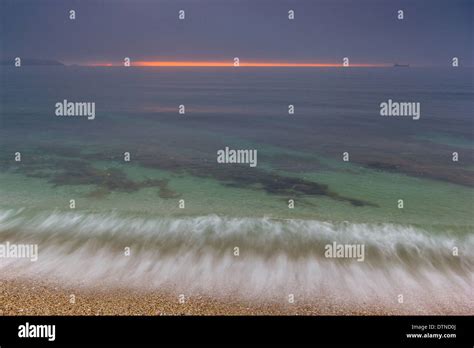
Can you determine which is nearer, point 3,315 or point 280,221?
point 3,315

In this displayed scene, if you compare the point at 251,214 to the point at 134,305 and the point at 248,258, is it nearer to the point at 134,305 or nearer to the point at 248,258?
the point at 248,258

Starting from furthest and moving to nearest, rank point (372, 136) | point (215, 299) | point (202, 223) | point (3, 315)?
point (372, 136) < point (202, 223) < point (215, 299) < point (3, 315)

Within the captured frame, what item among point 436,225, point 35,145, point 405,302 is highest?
point 35,145

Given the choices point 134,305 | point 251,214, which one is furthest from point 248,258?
point 134,305

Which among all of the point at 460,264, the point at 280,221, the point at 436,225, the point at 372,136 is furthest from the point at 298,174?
the point at 372,136

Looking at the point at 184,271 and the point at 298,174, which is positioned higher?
the point at 298,174

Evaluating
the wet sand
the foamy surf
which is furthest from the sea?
the wet sand

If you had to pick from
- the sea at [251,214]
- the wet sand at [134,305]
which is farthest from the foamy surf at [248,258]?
the wet sand at [134,305]

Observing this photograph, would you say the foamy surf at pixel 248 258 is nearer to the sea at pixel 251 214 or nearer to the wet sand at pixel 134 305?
the sea at pixel 251 214

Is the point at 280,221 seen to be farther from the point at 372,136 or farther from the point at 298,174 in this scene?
the point at 372,136

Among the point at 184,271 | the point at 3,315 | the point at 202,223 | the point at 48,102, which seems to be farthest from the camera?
the point at 48,102
